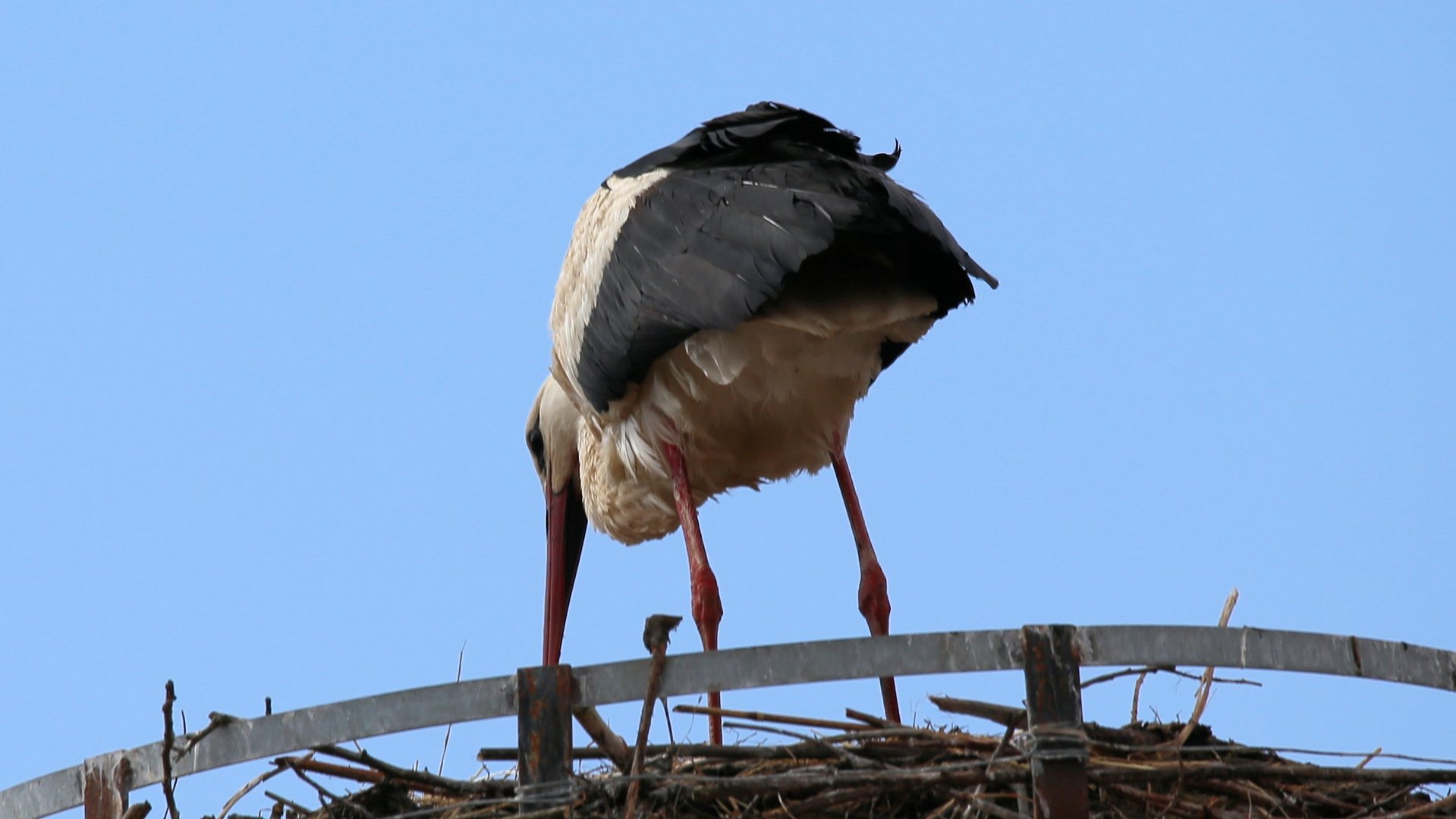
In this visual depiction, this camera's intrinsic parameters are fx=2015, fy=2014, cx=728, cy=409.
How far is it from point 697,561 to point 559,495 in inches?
68.8

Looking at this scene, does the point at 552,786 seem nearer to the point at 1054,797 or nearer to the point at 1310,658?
the point at 1054,797

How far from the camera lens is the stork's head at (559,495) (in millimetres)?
8148

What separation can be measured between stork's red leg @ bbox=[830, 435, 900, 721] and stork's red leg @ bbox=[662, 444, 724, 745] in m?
0.52

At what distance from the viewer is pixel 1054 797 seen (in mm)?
3701

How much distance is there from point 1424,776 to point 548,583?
4541 mm

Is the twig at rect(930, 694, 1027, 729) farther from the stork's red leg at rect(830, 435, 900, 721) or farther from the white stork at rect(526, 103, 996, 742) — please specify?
the stork's red leg at rect(830, 435, 900, 721)

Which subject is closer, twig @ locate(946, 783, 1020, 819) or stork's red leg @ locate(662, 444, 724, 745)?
twig @ locate(946, 783, 1020, 819)

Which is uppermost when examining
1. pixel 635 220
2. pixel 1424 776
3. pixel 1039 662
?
pixel 635 220

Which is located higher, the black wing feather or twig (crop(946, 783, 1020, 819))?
the black wing feather

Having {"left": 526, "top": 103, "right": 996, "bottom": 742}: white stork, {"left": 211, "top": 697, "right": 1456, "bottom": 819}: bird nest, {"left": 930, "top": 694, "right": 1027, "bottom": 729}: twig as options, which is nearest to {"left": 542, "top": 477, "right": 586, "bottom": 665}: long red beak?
{"left": 526, "top": 103, "right": 996, "bottom": 742}: white stork

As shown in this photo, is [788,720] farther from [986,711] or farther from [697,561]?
[697,561]

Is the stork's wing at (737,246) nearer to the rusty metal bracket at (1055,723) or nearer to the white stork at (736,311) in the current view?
the white stork at (736,311)

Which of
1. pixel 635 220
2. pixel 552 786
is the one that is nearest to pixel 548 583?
pixel 635 220

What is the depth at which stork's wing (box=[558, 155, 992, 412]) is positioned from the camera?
5.36 meters
